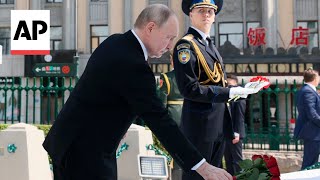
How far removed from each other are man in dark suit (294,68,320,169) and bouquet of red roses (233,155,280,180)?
4.44 meters

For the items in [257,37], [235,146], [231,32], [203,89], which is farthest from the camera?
[231,32]

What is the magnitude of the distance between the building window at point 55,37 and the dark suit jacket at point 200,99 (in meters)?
26.3

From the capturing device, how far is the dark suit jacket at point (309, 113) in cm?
643

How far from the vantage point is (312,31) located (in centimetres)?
2625

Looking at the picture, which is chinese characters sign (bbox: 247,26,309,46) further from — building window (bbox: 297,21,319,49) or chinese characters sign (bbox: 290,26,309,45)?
building window (bbox: 297,21,319,49)

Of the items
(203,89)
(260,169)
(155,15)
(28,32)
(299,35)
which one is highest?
(299,35)

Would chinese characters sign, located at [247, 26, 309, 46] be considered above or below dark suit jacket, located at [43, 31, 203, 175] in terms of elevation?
above

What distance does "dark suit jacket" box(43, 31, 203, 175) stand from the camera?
7.00 ft

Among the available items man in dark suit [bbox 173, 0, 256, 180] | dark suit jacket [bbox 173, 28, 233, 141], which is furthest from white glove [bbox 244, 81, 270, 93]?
dark suit jacket [bbox 173, 28, 233, 141]

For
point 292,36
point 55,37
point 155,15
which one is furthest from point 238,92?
point 55,37

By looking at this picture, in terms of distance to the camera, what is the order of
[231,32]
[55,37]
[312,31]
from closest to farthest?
1. [312,31]
2. [231,32]
3. [55,37]

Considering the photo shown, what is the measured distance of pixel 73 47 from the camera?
92.6ft

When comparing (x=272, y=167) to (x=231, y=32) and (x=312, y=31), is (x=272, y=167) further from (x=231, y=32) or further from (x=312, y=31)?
(x=312, y=31)

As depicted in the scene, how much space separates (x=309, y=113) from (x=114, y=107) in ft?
15.9
